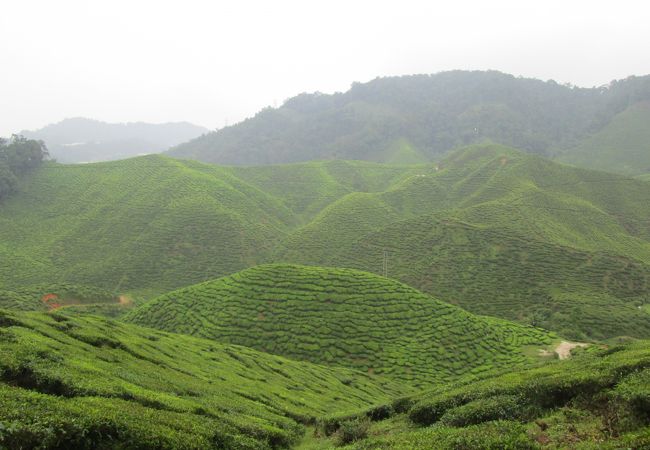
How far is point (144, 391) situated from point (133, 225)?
90.4m

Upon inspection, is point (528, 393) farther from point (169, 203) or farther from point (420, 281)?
point (169, 203)

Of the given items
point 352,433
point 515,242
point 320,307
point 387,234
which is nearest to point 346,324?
point 320,307

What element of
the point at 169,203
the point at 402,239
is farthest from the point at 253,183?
the point at 402,239

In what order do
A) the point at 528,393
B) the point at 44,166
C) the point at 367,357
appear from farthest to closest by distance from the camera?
the point at 44,166 → the point at 367,357 → the point at 528,393

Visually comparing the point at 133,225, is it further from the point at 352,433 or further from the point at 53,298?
the point at 352,433

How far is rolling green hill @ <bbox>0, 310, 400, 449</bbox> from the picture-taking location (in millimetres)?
11070

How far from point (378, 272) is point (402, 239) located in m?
13.1

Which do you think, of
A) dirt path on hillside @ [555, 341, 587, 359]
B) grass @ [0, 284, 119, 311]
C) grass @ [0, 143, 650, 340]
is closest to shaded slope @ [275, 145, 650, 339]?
grass @ [0, 143, 650, 340]

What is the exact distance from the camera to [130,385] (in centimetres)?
1689

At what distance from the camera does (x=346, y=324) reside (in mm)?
47156

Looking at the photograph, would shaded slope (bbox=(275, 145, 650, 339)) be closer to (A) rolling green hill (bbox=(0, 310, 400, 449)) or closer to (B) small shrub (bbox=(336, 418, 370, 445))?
(A) rolling green hill (bbox=(0, 310, 400, 449))

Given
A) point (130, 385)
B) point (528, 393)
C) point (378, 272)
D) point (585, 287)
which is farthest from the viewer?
point (378, 272)

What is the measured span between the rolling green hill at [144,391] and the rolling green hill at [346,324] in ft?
22.9

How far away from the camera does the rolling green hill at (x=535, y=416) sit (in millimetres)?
11297
